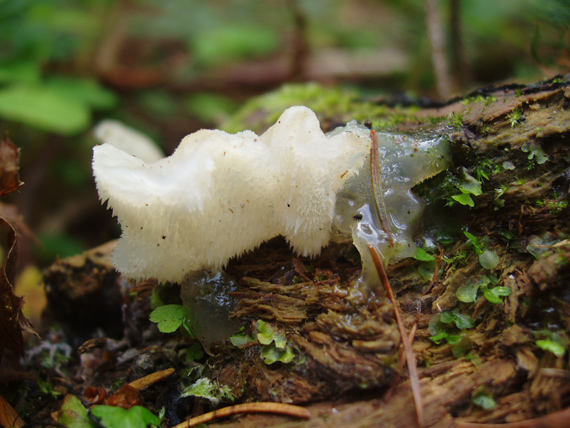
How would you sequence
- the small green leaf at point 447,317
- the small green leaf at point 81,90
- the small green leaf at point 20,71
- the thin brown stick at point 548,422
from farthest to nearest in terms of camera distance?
the small green leaf at point 81,90
the small green leaf at point 20,71
the small green leaf at point 447,317
the thin brown stick at point 548,422

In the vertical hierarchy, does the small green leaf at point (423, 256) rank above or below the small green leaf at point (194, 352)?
above

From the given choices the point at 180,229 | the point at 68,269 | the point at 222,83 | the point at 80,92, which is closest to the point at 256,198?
the point at 180,229

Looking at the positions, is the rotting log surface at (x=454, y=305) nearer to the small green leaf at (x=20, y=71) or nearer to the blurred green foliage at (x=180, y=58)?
the blurred green foliage at (x=180, y=58)

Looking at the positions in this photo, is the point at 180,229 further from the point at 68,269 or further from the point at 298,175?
the point at 68,269

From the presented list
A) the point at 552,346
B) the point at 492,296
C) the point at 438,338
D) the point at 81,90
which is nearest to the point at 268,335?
the point at 438,338

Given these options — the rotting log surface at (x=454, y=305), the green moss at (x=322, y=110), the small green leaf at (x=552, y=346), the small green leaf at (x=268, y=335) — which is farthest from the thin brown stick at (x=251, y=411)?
the green moss at (x=322, y=110)

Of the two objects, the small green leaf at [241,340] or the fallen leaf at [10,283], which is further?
the fallen leaf at [10,283]
